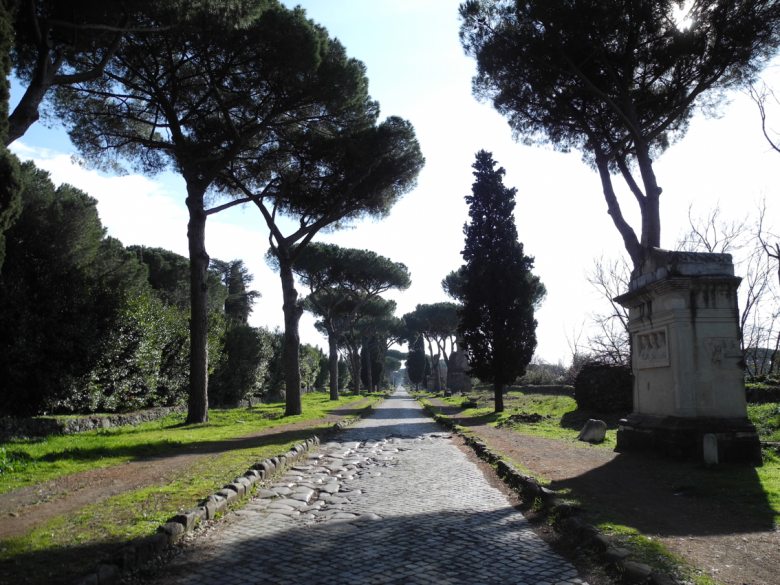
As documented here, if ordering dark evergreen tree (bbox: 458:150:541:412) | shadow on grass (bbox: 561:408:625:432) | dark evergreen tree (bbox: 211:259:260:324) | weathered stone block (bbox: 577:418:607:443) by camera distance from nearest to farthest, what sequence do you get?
weathered stone block (bbox: 577:418:607:443), shadow on grass (bbox: 561:408:625:432), dark evergreen tree (bbox: 458:150:541:412), dark evergreen tree (bbox: 211:259:260:324)

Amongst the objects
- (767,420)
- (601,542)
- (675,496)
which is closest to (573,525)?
(601,542)

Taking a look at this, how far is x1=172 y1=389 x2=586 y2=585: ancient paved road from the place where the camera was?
351 cm

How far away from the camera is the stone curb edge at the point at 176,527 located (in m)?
3.18

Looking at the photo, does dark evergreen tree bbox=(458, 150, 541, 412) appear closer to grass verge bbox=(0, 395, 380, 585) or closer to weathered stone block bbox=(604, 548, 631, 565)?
grass verge bbox=(0, 395, 380, 585)

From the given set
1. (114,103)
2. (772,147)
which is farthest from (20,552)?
(114,103)

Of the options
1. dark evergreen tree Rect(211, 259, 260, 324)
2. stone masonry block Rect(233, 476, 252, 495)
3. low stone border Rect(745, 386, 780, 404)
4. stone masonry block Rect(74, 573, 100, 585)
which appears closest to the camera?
stone masonry block Rect(74, 573, 100, 585)

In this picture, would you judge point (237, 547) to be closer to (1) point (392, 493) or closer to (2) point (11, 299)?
(1) point (392, 493)

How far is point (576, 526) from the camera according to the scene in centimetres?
434

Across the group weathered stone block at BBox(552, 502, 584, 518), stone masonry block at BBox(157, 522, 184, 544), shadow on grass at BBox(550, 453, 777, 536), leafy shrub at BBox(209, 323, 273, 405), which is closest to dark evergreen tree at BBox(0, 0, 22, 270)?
stone masonry block at BBox(157, 522, 184, 544)

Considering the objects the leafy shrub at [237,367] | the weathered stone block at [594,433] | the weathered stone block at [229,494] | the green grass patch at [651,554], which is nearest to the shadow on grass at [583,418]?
the weathered stone block at [594,433]

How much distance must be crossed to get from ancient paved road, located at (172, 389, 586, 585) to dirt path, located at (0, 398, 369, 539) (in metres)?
1.51

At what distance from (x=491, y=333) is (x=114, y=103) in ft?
49.6

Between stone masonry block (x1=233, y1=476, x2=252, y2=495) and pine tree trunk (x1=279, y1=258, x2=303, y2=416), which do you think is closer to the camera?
stone masonry block (x1=233, y1=476, x2=252, y2=495)

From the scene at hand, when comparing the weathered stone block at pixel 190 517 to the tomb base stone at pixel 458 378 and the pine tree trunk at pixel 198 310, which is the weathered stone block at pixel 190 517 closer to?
the pine tree trunk at pixel 198 310
